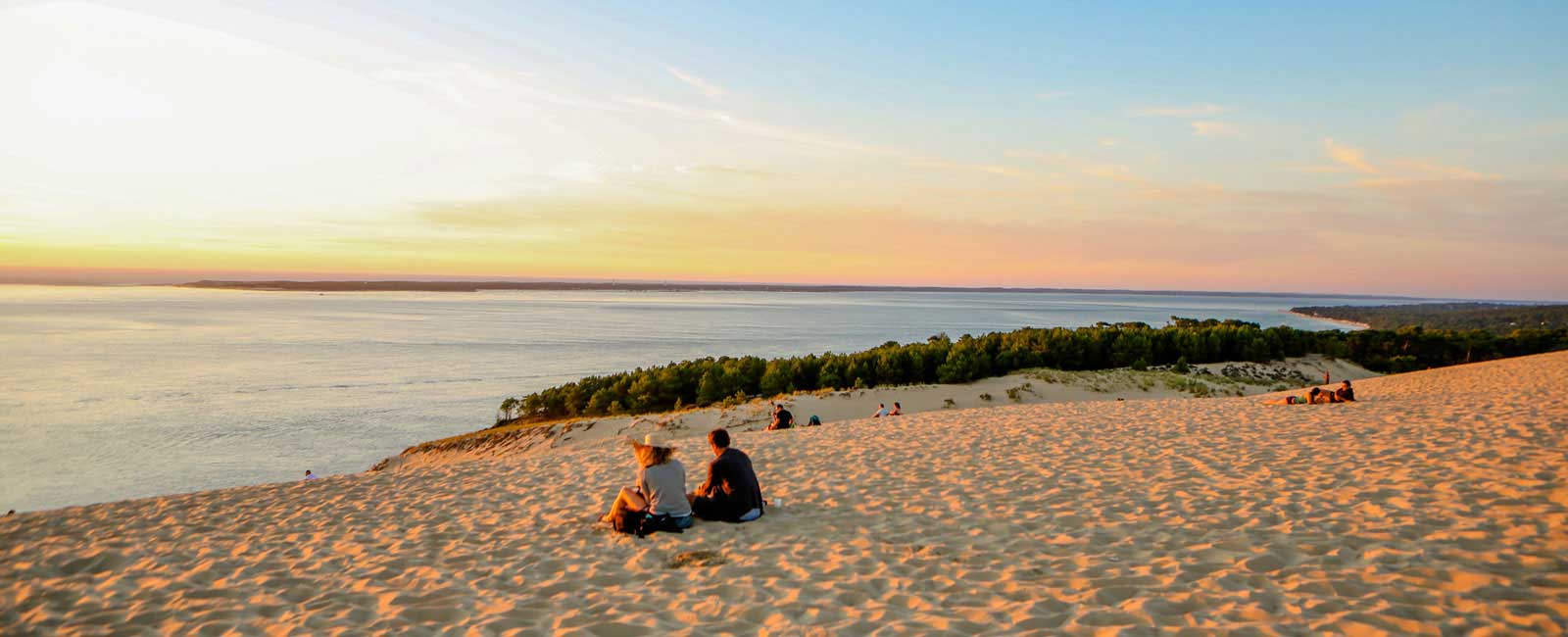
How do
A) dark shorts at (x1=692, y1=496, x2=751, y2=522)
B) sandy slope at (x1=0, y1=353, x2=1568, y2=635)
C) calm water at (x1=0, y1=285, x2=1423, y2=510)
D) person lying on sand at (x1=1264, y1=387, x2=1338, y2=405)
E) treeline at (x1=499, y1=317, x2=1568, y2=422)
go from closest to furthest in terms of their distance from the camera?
sandy slope at (x1=0, y1=353, x2=1568, y2=635)
dark shorts at (x1=692, y1=496, x2=751, y2=522)
person lying on sand at (x1=1264, y1=387, x2=1338, y2=405)
calm water at (x1=0, y1=285, x2=1423, y2=510)
treeline at (x1=499, y1=317, x2=1568, y2=422)

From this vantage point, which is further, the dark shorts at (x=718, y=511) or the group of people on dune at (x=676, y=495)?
the dark shorts at (x=718, y=511)

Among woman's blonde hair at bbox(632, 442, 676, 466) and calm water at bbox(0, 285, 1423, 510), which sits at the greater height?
woman's blonde hair at bbox(632, 442, 676, 466)

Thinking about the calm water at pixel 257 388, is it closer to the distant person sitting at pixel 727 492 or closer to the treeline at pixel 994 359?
the treeline at pixel 994 359

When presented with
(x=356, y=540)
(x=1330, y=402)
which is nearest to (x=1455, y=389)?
(x=1330, y=402)

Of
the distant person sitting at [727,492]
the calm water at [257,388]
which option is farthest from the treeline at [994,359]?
the distant person sitting at [727,492]

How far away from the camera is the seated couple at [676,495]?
7495 millimetres

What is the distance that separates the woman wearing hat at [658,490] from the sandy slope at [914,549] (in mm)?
251

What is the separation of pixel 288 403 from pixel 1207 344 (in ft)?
126

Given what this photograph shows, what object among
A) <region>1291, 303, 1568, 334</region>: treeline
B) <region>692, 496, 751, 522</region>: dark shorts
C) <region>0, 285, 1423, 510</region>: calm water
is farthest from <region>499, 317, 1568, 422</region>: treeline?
<region>692, 496, 751, 522</region>: dark shorts

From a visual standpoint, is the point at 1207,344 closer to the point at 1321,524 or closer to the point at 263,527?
the point at 1321,524

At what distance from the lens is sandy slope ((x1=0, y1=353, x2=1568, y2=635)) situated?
17.2ft

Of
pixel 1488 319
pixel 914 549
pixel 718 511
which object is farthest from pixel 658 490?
pixel 1488 319

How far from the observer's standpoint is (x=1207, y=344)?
30.3 metres

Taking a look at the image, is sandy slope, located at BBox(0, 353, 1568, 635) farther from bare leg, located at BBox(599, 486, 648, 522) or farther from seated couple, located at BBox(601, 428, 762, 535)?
bare leg, located at BBox(599, 486, 648, 522)
